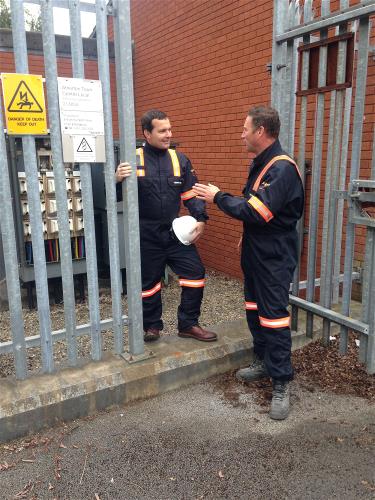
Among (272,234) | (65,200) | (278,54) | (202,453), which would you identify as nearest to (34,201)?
(65,200)

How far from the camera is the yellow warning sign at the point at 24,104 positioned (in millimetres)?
2355

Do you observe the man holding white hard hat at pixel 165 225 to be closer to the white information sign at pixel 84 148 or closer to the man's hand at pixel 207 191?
the man's hand at pixel 207 191

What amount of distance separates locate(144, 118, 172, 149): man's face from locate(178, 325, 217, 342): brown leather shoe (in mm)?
1393

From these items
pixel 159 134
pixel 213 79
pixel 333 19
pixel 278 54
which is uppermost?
pixel 213 79

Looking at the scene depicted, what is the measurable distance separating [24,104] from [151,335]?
1.85 meters

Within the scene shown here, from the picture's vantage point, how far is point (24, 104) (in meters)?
2.43

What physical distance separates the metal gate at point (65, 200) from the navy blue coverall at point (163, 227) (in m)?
0.40

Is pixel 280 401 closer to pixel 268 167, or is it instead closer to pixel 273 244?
pixel 273 244

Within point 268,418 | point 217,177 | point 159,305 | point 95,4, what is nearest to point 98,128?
point 95,4

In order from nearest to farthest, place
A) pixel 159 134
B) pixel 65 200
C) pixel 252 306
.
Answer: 1. pixel 65 200
2. pixel 252 306
3. pixel 159 134

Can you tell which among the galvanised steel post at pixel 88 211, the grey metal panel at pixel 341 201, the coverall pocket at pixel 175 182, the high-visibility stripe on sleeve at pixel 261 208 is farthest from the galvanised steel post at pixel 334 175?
the galvanised steel post at pixel 88 211

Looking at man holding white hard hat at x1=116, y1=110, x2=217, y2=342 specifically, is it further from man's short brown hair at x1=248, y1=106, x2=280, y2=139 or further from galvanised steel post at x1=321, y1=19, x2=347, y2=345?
galvanised steel post at x1=321, y1=19, x2=347, y2=345

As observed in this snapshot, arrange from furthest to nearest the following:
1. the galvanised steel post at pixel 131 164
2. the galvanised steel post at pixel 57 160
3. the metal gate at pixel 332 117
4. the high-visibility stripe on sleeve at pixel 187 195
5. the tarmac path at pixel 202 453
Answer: the high-visibility stripe on sleeve at pixel 187 195, the metal gate at pixel 332 117, the galvanised steel post at pixel 131 164, the galvanised steel post at pixel 57 160, the tarmac path at pixel 202 453

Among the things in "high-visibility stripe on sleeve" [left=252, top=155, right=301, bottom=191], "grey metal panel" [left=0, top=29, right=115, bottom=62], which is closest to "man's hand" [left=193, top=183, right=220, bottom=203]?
"high-visibility stripe on sleeve" [left=252, top=155, right=301, bottom=191]
